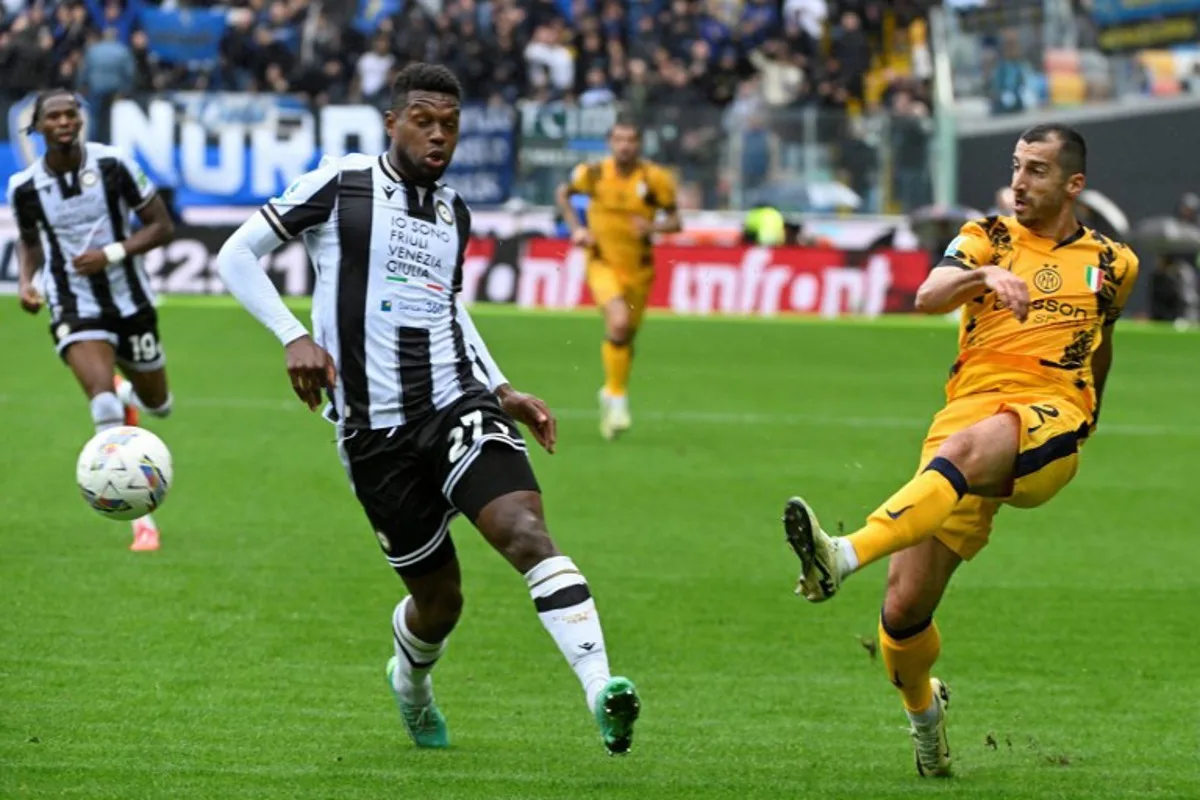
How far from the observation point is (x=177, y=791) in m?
6.47

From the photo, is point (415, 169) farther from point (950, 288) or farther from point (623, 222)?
point (623, 222)

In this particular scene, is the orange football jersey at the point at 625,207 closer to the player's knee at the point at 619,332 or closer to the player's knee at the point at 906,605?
the player's knee at the point at 619,332

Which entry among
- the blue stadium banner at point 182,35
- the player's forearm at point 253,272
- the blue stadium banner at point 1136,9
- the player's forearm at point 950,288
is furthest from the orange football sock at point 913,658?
the blue stadium banner at point 1136,9

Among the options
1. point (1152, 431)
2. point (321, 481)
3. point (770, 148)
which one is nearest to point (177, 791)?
point (321, 481)

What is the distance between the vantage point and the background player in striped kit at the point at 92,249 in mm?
11445

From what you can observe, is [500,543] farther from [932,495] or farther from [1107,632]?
[1107,632]

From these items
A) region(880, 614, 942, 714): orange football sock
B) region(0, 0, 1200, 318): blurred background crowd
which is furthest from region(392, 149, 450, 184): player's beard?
region(0, 0, 1200, 318): blurred background crowd

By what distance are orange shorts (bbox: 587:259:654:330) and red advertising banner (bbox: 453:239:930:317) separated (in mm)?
10293

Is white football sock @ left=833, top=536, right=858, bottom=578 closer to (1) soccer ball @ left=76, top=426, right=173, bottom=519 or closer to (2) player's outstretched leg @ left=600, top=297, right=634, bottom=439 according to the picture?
(1) soccer ball @ left=76, top=426, right=173, bottom=519

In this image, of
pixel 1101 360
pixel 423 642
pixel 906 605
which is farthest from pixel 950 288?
pixel 423 642

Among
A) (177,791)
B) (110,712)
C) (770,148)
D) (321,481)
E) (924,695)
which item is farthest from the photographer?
(770,148)

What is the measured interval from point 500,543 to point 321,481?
8220 mm

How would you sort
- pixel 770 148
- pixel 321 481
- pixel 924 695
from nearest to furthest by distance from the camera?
1. pixel 924 695
2. pixel 321 481
3. pixel 770 148

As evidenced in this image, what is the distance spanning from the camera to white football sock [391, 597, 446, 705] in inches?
288
